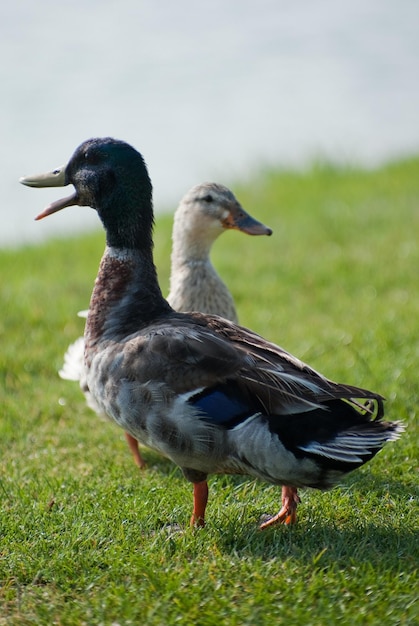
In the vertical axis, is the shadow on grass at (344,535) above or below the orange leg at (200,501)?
below

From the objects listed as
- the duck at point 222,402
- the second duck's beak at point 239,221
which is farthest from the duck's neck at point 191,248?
the duck at point 222,402

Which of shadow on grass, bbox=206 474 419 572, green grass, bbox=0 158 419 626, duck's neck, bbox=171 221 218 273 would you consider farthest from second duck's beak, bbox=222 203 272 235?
shadow on grass, bbox=206 474 419 572

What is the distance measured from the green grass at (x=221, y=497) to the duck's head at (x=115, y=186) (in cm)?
123

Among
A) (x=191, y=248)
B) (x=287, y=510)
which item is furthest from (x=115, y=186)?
(x=287, y=510)

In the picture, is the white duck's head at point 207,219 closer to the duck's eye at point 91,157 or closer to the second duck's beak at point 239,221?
the second duck's beak at point 239,221

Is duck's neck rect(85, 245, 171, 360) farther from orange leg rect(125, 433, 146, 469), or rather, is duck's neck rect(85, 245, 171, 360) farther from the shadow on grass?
the shadow on grass

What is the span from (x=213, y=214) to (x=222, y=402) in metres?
2.16

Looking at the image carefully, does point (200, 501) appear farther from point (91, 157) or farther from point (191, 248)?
point (191, 248)

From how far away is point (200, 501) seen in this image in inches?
167

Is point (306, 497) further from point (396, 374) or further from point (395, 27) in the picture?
point (395, 27)

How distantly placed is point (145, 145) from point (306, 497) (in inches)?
394

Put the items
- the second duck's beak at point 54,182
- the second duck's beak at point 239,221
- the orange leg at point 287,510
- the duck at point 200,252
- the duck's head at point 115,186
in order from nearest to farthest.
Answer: the orange leg at point 287,510 < the duck's head at point 115,186 < the second duck's beak at point 54,182 < the duck at point 200,252 < the second duck's beak at point 239,221

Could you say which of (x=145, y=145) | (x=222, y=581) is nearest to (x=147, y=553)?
(x=222, y=581)

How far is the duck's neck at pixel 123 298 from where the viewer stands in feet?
14.7
